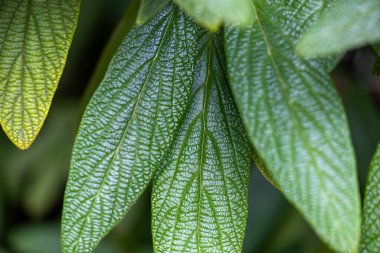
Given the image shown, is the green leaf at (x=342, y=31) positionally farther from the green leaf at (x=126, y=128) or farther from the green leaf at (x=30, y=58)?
the green leaf at (x=30, y=58)

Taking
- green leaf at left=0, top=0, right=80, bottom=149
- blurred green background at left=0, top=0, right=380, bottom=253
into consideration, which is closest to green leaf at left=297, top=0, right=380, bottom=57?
green leaf at left=0, top=0, right=80, bottom=149

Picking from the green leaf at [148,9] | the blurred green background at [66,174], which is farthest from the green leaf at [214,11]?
the blurred green background at [66,174]

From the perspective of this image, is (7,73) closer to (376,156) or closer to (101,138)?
(101,138)

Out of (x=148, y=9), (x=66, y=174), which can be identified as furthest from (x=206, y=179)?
(x=66, y=174)

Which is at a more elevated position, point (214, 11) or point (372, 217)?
point (214, 11)

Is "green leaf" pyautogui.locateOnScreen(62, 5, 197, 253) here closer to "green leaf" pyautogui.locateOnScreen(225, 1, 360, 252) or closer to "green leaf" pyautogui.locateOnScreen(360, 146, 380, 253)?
"green leaf" pyautogui.locateOnScreen(225, 1, 360, 252)

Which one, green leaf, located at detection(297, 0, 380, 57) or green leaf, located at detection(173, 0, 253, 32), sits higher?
green leaf, located at detection(297, 0, 380, 57)

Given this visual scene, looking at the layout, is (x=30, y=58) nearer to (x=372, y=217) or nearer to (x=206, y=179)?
(x=206, y=179)
